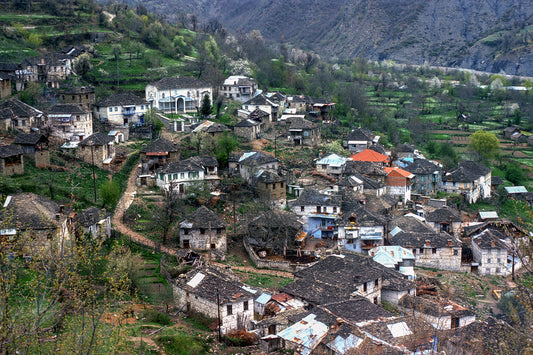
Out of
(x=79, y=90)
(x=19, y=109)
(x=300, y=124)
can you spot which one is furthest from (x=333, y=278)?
(x=79, y=90)

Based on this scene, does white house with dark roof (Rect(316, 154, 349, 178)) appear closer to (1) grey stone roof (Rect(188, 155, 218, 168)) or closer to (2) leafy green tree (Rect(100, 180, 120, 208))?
(1) grey stone roof (Rect(188, 155, 218, 168))

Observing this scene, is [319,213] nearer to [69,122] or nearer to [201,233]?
[201,233]

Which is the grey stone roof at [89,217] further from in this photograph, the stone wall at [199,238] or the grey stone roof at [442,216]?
the grey stone roof at [442,216]

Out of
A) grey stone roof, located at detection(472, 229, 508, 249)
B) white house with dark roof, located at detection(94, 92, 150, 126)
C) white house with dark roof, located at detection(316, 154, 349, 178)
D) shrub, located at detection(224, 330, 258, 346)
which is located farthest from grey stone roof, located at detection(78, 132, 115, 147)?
grey stone roof, located at detection(472, 229, 508, 249)

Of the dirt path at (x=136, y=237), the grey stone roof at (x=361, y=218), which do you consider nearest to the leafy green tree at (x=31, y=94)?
the dirt path at (x=136, y=237)

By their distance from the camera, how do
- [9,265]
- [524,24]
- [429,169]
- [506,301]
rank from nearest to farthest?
[9,265] < [506,301] < [429,169] < [524,24]

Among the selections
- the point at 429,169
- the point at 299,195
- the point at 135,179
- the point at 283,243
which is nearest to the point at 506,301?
the point at 283,243

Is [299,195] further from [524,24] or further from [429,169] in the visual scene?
[524,24]
